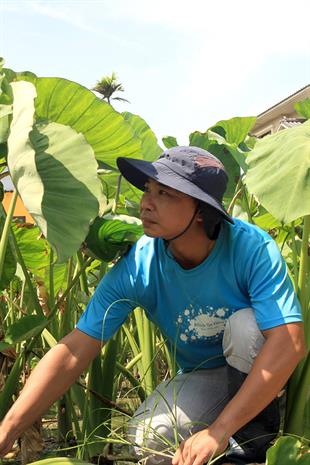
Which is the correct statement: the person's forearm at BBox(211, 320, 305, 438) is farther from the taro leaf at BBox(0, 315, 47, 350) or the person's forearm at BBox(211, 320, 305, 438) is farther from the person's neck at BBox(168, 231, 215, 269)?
the taro leaf at BBox(0, 315, 47, 350)

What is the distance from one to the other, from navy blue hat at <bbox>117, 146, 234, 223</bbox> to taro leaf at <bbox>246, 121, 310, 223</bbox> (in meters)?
0.16

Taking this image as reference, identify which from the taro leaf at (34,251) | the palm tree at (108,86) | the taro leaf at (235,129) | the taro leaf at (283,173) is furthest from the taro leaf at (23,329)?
the palm tree at (108,86)

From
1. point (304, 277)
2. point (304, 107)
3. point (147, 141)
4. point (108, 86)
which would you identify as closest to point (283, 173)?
point (304, 277)

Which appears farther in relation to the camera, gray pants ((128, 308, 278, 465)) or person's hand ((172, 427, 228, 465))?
gray pants ((128, 308, 278, 465))

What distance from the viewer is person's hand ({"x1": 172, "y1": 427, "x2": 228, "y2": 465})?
3.78 ft

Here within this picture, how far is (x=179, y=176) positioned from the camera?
1.34 m

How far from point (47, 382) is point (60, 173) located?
0.42 meters

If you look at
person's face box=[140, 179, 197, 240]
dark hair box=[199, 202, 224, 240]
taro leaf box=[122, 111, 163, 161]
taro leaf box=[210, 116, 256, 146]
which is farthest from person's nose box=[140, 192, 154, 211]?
taro leaf box=[210, 116, 256, 146]

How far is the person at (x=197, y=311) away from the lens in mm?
1274

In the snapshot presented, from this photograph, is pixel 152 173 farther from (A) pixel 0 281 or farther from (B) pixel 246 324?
(A) pixel 0 281

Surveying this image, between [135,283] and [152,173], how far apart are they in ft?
0.86

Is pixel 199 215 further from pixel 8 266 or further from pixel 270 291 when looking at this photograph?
pixel 8 266

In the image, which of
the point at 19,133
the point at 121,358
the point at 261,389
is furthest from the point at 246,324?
the point at 121,358

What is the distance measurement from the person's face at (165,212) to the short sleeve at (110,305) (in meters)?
0.17
